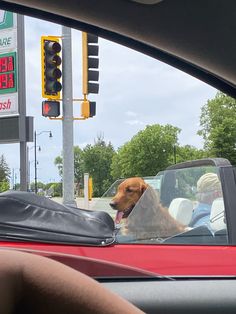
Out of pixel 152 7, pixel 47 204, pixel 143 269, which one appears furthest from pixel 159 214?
pixel 152 7

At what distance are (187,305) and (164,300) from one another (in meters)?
0.13

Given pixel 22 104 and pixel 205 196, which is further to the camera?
pixel 22 104

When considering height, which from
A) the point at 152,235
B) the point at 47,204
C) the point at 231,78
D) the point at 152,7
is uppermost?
the point at 152,7

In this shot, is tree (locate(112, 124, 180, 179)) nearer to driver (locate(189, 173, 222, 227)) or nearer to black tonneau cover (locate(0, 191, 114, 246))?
driver (locate(189, 173, 222, 227))

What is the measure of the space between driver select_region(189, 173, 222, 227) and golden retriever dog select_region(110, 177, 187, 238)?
0.12 metres

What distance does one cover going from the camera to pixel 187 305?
2834 mm

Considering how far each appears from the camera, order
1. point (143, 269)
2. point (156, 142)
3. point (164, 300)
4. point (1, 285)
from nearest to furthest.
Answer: point (1, 285), point (164, 300), point (143, 269), point (156, 142)

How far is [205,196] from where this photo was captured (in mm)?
3562

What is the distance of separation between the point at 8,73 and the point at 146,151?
15.5 meters

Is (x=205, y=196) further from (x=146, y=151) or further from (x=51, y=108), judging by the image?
(x=146, y=151)

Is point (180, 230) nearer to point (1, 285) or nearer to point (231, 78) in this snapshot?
point (231, 78)

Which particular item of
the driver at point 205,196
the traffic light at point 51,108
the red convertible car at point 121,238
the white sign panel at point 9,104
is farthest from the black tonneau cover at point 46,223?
the white sign panel at point 9,104

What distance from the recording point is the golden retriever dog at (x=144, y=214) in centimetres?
337

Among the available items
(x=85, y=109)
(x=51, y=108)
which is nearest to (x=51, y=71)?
(x=51, y=108)
